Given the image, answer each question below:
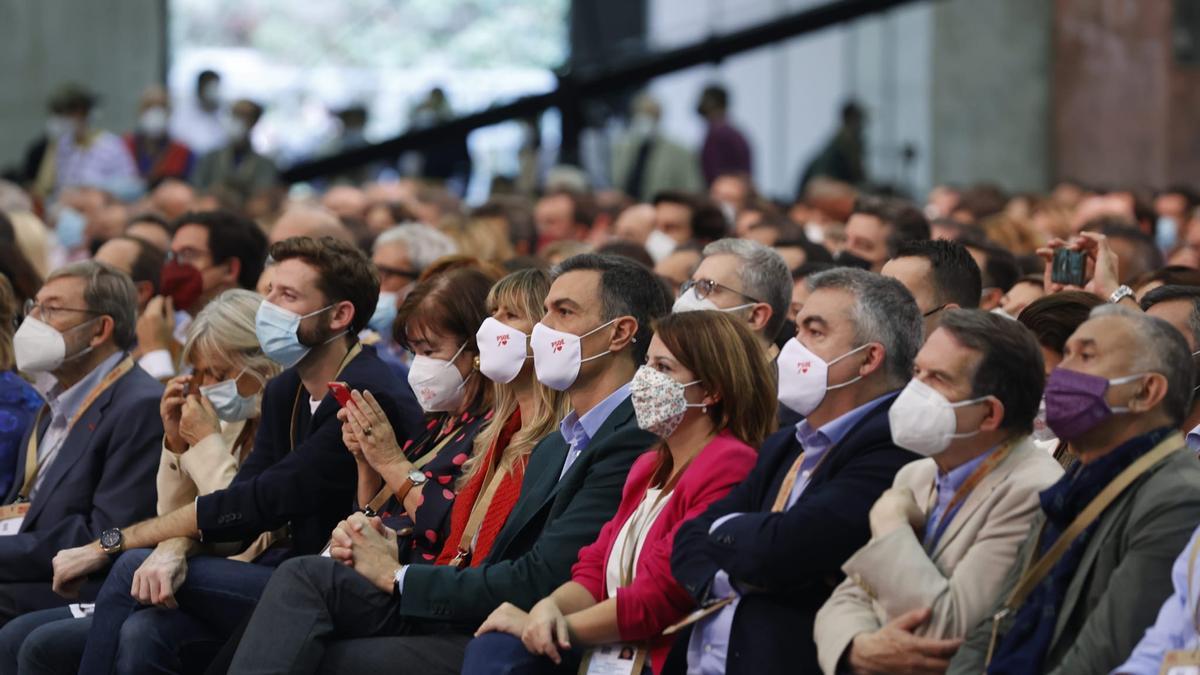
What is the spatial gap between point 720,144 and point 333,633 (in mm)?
10710

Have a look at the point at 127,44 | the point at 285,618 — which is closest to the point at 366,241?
the point at 285,618

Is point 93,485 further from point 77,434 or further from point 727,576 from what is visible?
point 727,576

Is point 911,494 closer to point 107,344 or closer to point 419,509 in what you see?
point 419,509

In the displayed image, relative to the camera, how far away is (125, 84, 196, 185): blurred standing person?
16.3 m

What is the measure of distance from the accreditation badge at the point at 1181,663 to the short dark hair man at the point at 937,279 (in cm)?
209

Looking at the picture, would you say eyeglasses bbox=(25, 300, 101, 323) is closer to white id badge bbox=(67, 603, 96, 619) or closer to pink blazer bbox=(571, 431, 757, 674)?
white id badge bbox=(67, 603, 96, 619)

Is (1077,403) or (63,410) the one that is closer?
(1077,403)

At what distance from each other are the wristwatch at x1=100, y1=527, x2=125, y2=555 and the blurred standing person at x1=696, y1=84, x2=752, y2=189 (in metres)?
9.82

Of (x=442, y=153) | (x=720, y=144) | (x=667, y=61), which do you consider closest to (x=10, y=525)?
(x=720, y=144)

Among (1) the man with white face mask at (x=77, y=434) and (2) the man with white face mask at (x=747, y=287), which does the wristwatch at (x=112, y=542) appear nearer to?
(1) the man with white face mask at (x=77, y=434)

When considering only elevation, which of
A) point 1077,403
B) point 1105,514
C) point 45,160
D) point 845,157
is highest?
point 1077,403

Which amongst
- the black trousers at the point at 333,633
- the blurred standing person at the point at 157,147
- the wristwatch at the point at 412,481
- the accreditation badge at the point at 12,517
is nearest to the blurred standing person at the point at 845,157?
the blurred standing person at the point at 157,147

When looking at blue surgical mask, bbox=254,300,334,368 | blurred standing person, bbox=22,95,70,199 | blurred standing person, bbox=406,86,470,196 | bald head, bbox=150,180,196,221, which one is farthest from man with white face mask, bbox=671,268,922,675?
blurred standing person, bbox=406,86,470,196

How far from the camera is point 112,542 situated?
21.6 ft
